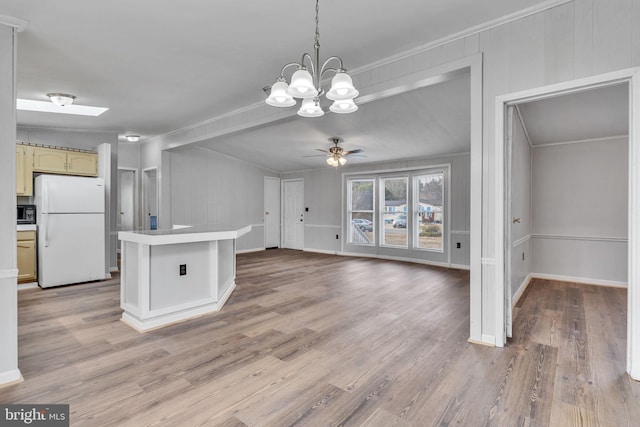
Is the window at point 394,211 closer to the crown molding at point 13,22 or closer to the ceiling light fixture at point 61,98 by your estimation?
the ceiling light fixture at point 61,98

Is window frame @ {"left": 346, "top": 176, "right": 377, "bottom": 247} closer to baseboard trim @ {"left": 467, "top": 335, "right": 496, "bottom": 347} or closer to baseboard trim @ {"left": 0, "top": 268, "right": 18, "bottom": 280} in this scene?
baseboard trim @ {"left": 467, "top": 335, "right": 496, "bottom": 347}

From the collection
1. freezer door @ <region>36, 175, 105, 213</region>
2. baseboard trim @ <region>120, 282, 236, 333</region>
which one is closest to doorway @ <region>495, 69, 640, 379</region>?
baseboard trim @ <region>120, 282, 236, 333</region>

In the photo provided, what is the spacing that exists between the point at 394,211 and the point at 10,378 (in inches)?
261

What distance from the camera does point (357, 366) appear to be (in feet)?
8.20

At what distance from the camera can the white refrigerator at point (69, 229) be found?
482 cm

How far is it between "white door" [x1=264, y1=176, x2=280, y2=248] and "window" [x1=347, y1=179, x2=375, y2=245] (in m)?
2.33

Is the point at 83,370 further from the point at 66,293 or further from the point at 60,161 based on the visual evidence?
the point at 60,161

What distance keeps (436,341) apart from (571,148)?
4.29m

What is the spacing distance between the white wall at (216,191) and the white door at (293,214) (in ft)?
2.29

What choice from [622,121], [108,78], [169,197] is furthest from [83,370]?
[622,121]

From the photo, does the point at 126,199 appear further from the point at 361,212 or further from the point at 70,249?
the point at 361,212

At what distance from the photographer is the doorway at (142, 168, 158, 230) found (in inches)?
304

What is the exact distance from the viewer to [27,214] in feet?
16.6

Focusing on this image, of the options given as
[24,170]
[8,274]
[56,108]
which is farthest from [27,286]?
[8,274]
